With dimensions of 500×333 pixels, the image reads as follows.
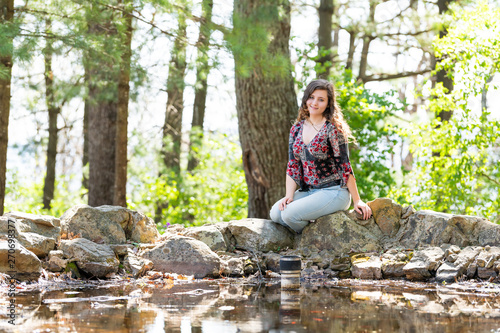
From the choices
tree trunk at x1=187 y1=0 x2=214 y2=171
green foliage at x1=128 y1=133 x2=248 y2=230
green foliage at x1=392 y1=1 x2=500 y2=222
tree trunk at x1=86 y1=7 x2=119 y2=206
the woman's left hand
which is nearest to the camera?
the woman's left hand

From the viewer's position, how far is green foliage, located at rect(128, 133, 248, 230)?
11.3 meters

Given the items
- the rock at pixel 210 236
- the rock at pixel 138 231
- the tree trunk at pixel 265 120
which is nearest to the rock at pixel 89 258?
the rock at pixel 138 231

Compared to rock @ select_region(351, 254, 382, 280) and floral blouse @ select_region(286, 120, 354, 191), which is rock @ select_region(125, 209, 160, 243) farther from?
rock @ select_region(351, 254, 382, 280)

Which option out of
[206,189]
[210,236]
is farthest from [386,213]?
[206,189]

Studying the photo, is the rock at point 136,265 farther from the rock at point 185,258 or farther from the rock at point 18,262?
the rock at point 18,262

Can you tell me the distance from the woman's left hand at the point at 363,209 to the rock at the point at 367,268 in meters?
0.43

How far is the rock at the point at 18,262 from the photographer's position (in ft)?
13.3

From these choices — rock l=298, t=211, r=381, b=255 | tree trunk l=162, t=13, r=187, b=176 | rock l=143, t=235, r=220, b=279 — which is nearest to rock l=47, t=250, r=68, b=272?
rock l=143, t=235, r=220, b=279

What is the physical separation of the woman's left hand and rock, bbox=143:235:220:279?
1.31 meters

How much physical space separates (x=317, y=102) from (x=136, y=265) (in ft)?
6.78

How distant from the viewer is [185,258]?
15.2 feet

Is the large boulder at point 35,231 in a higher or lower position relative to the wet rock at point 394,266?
higher

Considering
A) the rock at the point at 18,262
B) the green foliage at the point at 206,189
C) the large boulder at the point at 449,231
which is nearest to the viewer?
the rock at the point at 18,262

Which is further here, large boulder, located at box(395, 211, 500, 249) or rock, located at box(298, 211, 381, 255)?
rock, located at box(298, 211, 381, 255)
